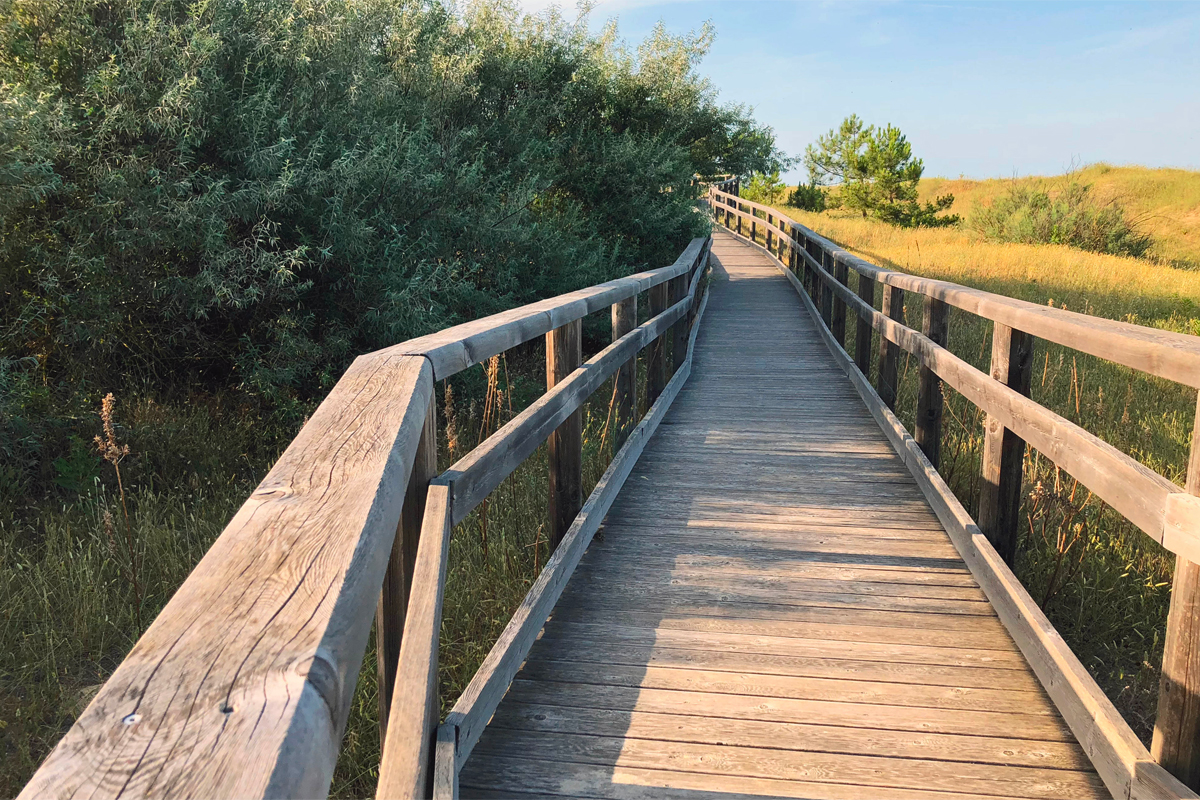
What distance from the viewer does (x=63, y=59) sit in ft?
20.2

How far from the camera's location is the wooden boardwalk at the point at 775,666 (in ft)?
7.72

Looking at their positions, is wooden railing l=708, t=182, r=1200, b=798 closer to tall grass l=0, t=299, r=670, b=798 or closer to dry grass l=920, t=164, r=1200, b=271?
tall grass l=0, t=299, r=670, b=798

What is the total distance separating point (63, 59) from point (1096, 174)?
149ft

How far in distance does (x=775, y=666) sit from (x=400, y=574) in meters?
1.54

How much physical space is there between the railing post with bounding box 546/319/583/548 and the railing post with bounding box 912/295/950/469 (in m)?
2.19

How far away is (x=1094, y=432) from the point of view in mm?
6367

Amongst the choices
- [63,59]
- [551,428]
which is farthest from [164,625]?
[63,59]

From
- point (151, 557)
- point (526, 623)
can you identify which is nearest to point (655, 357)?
point (151, 557)

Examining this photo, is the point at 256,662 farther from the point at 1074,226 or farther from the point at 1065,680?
the point at 1074,226

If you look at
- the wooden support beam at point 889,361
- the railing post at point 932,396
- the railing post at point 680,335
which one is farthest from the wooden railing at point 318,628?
the railing post at point 680,335

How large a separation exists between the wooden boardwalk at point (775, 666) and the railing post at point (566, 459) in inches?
10.5

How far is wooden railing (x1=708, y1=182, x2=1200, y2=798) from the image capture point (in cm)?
200

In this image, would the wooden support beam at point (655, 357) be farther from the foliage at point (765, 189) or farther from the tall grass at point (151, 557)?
the foliage at point (765, 189)

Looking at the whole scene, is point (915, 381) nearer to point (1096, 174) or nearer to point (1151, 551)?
point (1151, 551)
